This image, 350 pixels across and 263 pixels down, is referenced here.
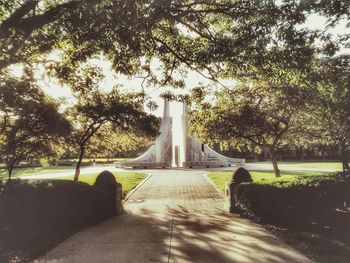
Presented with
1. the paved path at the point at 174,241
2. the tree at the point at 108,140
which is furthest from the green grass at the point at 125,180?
the paved path at the point at 174,241

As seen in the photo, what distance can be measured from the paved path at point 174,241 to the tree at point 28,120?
5.75m

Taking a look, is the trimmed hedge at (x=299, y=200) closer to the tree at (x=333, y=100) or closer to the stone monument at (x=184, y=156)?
the tree at (x=333, y=100)

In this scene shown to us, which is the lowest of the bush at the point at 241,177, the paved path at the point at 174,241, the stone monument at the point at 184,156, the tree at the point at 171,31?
the paved path at the point at 174,241

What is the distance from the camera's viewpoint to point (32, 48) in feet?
38.0

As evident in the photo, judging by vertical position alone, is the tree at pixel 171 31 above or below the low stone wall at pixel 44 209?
above

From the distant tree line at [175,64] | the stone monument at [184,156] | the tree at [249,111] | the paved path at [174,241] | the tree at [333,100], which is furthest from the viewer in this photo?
the stone monument at [184,156]

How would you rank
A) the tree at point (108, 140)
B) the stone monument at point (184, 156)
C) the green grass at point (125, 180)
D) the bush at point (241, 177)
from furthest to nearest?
the stone monument at point (184, 156) → the green grass at point (125, 180) → the tree at point (108, 140) → the bush at point (241, 177)

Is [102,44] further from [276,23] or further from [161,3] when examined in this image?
[276,23]

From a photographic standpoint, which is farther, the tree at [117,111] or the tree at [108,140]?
the tree at [108,140]

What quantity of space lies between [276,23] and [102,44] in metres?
4.80

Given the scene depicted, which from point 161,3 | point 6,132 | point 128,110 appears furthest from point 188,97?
point 6,132

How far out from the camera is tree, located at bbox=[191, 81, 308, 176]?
1703 cm

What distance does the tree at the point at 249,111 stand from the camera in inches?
671

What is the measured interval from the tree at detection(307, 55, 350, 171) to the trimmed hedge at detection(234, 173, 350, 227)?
3.54 meters
